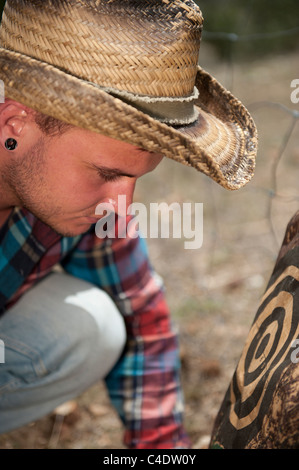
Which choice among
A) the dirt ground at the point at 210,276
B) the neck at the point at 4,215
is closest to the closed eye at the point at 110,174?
the neck at the point at 4,215

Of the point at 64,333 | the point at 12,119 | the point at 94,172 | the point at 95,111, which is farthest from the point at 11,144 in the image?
the point at 64,333

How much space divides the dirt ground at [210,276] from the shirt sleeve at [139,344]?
0.15 metres

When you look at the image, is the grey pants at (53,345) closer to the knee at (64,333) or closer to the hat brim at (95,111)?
the knee at (64,333)

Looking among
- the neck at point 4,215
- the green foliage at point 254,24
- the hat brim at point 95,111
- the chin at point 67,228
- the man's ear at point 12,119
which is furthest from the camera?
the green foliage at point 254,24

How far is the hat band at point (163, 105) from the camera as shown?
1358 mm

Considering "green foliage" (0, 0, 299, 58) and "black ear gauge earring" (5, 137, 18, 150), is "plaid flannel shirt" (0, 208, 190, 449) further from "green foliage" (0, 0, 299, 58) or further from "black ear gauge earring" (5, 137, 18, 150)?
"green foliage" (0, 0, 299, 58)

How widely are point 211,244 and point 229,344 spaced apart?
752 millimetres

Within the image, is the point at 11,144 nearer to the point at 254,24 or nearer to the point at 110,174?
the point at 110,174

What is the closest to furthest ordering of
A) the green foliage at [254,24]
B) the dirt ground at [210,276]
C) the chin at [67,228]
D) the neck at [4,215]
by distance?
the chin at [67,228]
the neck at [4,215]
the dirt ground at [210,276]
the green foliage at [254,24]

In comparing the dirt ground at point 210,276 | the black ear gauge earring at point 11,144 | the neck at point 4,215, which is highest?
the black ear gauge earring at point 11,144

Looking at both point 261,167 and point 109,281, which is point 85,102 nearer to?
point 109,281

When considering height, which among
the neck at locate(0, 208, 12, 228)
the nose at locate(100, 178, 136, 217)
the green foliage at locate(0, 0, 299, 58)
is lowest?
the green foliage at locate(0, 0, 299, 58)

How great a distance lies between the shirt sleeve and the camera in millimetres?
2115

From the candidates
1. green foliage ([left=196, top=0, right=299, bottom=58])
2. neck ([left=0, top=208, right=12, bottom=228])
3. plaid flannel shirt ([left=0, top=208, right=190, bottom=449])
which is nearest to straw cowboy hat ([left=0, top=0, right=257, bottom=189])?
neck ([left=0, top=208, right=12, bottom=228])
